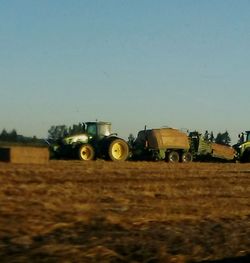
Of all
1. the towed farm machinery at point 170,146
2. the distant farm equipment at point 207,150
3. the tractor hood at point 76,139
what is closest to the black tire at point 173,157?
the towed farm machinery at point 170,146

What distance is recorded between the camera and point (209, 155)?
42719mm

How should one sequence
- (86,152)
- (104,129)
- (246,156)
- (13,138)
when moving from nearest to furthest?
(86,152) → (104,129) → (246,156) → (13,138)

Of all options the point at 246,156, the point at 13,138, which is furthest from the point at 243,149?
the point at 13,138

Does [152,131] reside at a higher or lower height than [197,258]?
higher

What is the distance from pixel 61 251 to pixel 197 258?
5.80ft

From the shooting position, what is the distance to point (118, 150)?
35688 millimetres

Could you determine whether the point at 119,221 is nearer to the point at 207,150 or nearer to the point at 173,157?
the point at 173,157

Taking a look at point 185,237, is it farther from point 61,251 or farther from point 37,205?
point 37,205

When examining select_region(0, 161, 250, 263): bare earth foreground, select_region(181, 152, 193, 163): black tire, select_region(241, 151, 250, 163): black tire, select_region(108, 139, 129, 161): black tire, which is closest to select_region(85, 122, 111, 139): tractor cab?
select_region(108, 139, 129, 161): black tire

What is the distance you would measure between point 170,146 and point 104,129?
4.92 meters

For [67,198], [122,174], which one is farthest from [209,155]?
[67,198]

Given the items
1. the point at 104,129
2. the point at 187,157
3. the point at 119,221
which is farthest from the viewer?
the point at 187,157

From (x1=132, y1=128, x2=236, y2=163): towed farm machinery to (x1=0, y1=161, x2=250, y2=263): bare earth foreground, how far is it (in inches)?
780

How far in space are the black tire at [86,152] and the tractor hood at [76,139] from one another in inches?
34.1
